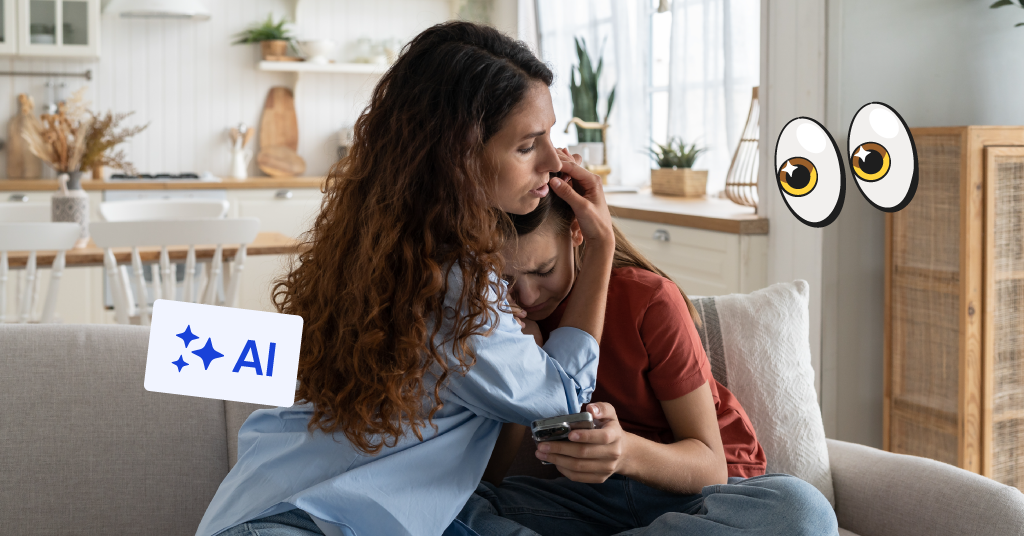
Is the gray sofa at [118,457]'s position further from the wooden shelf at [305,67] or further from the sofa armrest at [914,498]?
the wooden shelf at [305,67]

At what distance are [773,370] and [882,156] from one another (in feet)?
→ 1.52

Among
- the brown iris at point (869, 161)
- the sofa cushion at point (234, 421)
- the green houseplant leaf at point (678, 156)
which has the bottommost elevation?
the sofa cushion at point (234, 421)

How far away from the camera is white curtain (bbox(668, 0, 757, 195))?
11.0ft

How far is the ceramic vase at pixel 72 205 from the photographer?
2.72 m

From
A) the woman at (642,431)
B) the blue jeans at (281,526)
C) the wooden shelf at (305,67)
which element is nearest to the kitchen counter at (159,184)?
the wooden shelf at (305,67)

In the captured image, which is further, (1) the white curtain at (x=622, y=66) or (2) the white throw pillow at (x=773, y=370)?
(1) the white curtain at (x=622, y=66)

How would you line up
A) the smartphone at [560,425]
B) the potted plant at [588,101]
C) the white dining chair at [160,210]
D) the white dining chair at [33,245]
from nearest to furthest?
the smartphone at [560,425] < the white dining chair at [33,245] < the white dining chair at [160,210] < the potted plant at [588,101]

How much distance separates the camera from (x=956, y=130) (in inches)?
76.3

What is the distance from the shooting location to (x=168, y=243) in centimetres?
247

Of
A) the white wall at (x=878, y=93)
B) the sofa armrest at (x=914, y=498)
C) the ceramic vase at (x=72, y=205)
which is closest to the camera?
the sofa armrest at (x=914, y=498)

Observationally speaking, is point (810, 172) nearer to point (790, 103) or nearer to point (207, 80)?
point (790, 103)

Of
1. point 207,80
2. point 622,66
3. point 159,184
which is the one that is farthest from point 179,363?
point 207,80

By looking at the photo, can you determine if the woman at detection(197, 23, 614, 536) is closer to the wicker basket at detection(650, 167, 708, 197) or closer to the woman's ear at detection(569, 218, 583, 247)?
the woman's ear at detection(569, 218, 583, 247)

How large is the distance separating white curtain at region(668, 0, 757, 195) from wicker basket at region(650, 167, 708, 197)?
0.15m
